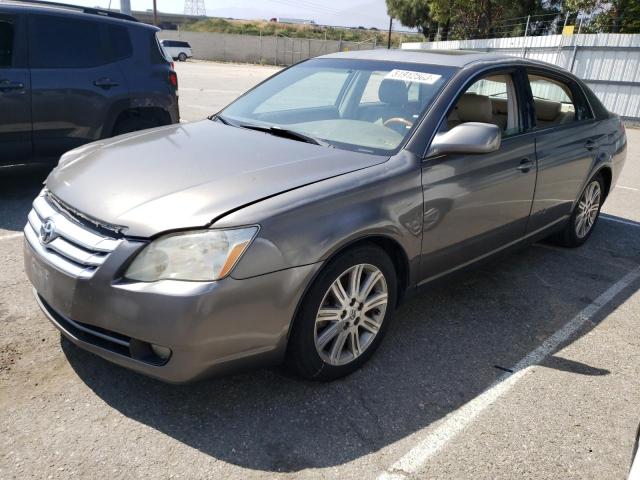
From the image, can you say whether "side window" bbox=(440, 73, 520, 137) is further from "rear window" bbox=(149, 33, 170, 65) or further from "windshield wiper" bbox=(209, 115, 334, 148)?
"rear window" bbox=(149, 33, 170, 65)

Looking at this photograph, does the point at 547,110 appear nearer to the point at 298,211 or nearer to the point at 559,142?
the point at 559,142

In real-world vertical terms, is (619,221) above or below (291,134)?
below

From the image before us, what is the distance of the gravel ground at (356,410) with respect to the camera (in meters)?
2.39

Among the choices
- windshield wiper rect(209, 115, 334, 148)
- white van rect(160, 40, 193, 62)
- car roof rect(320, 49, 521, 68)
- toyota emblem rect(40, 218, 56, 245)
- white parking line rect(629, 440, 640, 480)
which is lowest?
white van rect(160, 40, 193, 62)

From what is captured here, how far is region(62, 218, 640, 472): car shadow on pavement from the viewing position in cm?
251

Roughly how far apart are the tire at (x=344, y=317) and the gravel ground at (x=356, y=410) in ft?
0.45

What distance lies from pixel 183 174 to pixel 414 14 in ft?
129

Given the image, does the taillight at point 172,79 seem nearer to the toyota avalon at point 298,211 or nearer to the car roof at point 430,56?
the toyota avalon at point 298,211

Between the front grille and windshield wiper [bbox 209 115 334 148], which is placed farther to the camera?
windshield wiper [bbox 209 115 334 148]

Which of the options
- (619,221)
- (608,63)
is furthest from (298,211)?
(608,63)

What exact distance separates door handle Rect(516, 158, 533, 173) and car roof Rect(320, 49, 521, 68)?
0.72 metres

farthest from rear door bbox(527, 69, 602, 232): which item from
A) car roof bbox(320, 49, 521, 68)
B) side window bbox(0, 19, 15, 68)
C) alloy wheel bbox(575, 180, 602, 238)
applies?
side window bbox(0, 19, 15, 68)

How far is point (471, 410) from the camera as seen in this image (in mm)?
2834

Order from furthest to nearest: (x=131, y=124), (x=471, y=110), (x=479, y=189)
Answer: (x=131, y=124) < (x=471, y=110) < (x=479, y=189)
